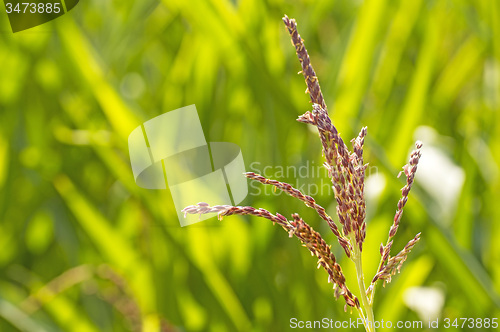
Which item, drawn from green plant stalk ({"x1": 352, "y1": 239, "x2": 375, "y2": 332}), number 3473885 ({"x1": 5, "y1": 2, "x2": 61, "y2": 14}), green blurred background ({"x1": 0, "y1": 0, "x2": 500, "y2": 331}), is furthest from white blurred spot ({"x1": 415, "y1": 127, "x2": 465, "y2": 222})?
number 3473885 ({"x1": 5, "y1": 2, "x2": 61, "y2": 14})

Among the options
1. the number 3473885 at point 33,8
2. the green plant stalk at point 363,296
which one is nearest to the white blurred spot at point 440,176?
the green plant stalk at point 363,296

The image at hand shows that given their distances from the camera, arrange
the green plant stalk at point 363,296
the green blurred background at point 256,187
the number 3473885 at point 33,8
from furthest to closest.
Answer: the number 3473885 at point 33,8, the green blurred background at point 256,187, the green plant stalk at point 363,296

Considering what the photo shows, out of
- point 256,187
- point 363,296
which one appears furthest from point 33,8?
point 363,296

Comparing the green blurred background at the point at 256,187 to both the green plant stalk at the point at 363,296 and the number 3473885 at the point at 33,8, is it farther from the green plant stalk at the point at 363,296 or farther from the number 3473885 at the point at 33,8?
the green plant stalk at the point at 363,296

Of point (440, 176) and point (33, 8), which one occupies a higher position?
point (33, 8)

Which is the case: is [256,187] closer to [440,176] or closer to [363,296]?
[440,176]

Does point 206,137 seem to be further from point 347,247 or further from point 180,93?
point 347,247

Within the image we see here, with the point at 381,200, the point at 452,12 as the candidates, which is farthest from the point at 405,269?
the point at 452,12

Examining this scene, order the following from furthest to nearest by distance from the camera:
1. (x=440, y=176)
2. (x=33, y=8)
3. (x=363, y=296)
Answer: (x=33, y=8)
(x=440, y=176)
(x=363, y=296)

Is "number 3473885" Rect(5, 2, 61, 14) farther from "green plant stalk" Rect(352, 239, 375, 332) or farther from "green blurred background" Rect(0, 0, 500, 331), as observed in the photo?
"green plant stalk" Rect(352, 239, 375, 332)

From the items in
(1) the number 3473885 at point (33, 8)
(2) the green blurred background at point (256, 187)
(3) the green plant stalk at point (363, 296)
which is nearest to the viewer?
(3) the green plant stalk at point (363, 296)
